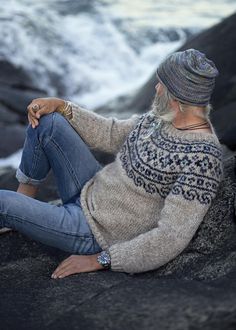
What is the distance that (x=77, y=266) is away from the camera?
11.7ft

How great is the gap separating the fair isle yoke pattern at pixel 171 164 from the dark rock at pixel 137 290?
31cm

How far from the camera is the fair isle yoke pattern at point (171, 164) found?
10.8ft

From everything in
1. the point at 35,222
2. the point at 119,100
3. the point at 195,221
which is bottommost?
the point at 119,100

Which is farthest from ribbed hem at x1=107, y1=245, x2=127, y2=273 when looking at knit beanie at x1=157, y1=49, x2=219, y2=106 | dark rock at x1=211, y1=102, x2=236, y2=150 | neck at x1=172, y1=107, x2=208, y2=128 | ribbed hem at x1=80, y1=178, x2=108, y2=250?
dark rock at x1=211, y1=102, x2=236, y2=150

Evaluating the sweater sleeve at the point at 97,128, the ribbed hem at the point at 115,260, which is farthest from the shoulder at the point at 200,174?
the sweater sleeve at the point at 97,128

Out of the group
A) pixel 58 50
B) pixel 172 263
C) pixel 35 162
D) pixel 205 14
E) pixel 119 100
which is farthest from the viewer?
pixel 205 14

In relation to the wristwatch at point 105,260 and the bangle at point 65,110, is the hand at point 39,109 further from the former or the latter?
the wristwatch at point 105,260

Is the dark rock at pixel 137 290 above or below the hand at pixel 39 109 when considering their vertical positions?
below

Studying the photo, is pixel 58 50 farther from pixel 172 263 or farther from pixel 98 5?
pixel 172 263

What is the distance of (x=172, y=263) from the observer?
352 centimetres

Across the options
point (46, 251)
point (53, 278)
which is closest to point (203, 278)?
point (53, 278)

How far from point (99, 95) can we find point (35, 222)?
968 cm

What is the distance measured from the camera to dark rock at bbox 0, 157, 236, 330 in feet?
9.15

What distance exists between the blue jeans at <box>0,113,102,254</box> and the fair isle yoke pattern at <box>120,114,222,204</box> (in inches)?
13.2
